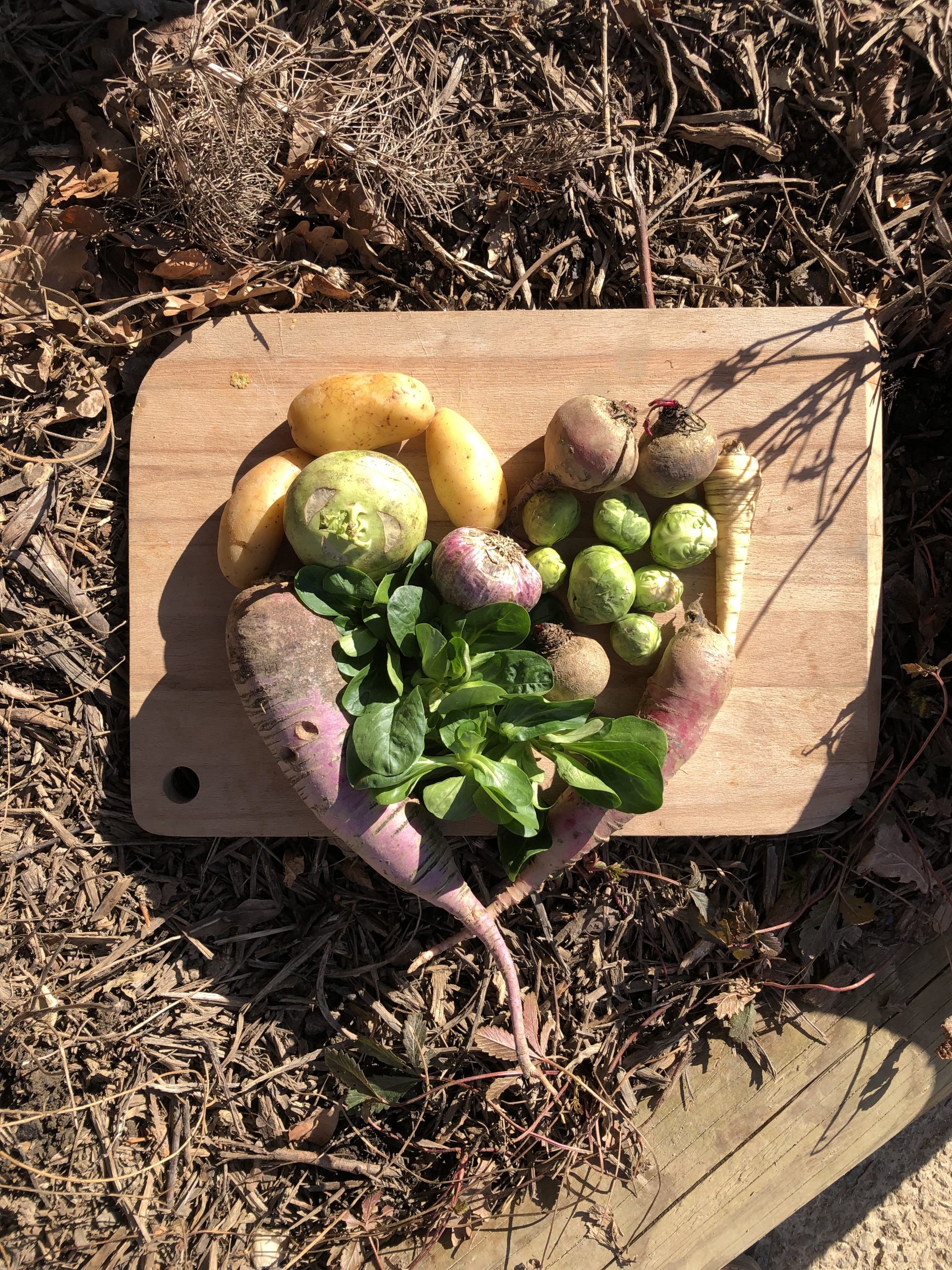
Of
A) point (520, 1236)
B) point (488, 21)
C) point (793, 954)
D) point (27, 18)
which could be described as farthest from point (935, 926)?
point (27, 18)

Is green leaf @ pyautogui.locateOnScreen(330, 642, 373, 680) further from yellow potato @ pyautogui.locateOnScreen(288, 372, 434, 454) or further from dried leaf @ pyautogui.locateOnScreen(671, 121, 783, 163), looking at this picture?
dried leaf @ pyautogui.locateOnScreen(671, 121, 783, 163)

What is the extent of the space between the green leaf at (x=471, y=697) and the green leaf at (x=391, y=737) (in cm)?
8

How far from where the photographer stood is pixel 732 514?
2.44 metres

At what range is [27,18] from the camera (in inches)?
100

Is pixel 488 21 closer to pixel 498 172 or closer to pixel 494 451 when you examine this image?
pixel 498 172

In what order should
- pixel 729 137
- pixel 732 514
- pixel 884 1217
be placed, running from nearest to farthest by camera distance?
1. pixel 732 514
2. pixel 729 137
3. pixel 884 1217

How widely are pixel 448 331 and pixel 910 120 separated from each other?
183 centimetres

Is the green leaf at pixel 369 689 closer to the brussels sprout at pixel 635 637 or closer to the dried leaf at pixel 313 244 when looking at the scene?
the brussels sprout at pixel 635 637

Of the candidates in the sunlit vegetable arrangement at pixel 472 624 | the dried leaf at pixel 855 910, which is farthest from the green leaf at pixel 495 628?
the dried leaf at pixel 855 910

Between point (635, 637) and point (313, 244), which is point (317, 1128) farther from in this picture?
point (313, 244)

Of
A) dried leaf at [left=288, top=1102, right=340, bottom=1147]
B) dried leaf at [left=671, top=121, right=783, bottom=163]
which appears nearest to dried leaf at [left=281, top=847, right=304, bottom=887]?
dried leaf at [left=288, top=1102, right=340, bottom=1147]

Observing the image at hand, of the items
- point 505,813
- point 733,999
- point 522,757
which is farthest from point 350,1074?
point 733,999

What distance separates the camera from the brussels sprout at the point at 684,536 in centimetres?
237

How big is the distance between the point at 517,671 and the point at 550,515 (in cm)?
49
